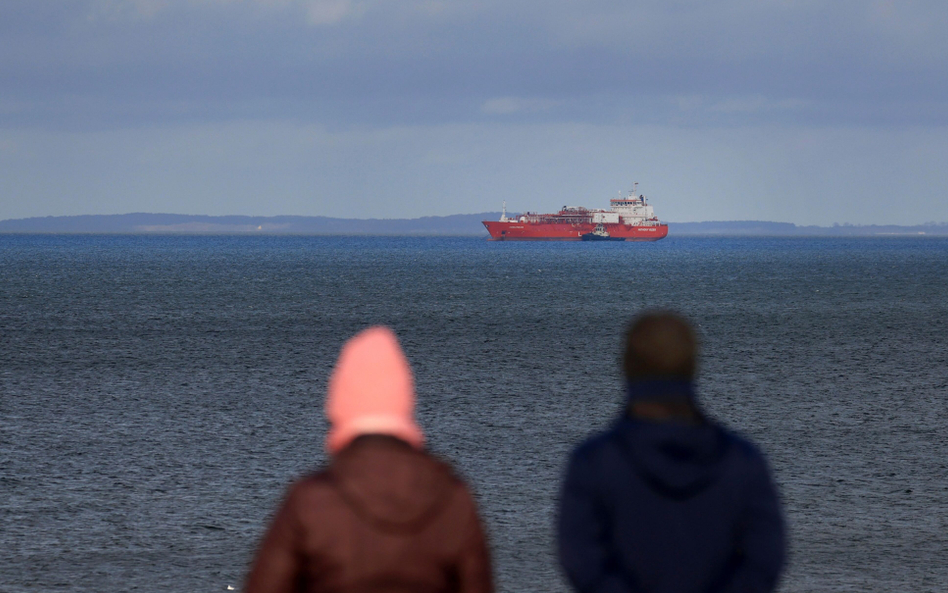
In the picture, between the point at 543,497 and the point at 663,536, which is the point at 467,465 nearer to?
the point at 543,497

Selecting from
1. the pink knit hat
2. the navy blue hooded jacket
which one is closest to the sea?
the navy blue hooded jacket

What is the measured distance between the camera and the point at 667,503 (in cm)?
346

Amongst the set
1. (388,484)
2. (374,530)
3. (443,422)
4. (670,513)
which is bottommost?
(443,422)

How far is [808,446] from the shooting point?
18828 millimetres

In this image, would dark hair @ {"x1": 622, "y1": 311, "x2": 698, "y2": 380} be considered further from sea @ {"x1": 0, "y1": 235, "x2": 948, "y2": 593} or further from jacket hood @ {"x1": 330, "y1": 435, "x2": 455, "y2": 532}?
sea @ {"x1": 0, "y1": 235, "x2": 948, "y2": 593}

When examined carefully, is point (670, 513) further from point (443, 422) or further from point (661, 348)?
point (443, 422)

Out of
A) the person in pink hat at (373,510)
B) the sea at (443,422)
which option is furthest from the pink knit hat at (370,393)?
the sea at (443,422)

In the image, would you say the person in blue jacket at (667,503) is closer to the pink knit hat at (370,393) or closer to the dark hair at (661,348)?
the dark hair at (661,348)

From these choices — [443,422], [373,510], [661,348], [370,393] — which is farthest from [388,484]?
[443,422]

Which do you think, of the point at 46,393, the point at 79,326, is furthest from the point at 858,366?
the point at 79,326

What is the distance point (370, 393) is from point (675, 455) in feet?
3.62

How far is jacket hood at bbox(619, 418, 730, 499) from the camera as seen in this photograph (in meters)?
3.45

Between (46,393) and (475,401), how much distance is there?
9.82 m

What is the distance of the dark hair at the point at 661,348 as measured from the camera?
3328mm
